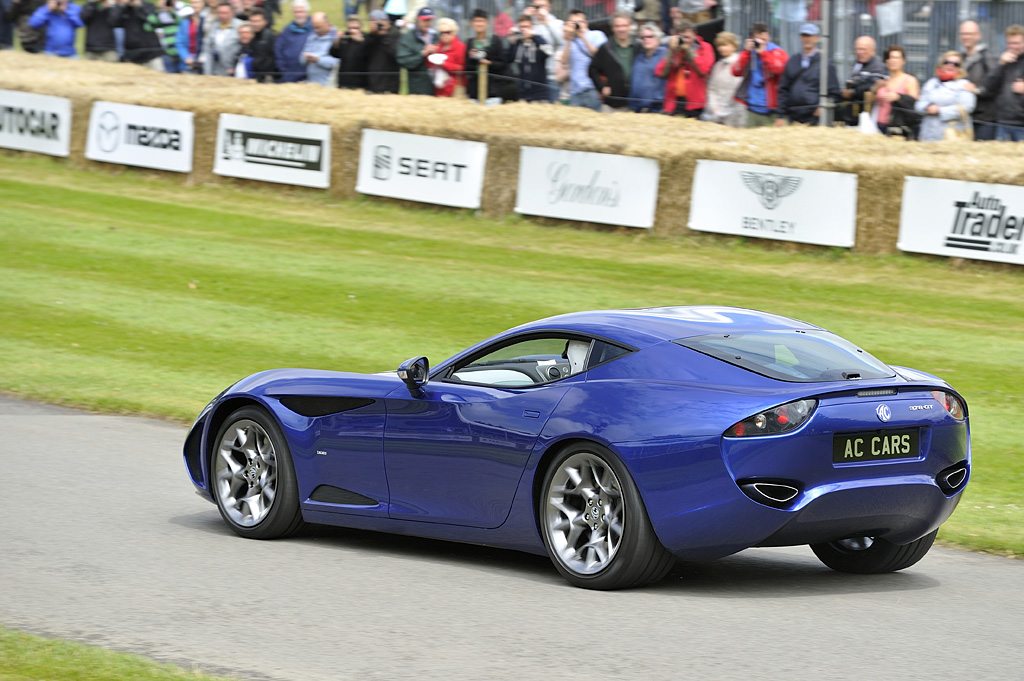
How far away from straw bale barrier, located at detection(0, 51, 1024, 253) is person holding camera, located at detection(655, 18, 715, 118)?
0.44 metres

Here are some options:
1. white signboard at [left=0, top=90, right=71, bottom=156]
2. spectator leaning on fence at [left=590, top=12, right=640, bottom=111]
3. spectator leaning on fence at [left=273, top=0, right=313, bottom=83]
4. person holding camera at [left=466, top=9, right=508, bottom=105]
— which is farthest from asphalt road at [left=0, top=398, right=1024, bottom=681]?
white signboard at [left=0, top=90, right=71, bottom=156]

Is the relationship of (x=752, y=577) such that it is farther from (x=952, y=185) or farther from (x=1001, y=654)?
(x=952, y=185)

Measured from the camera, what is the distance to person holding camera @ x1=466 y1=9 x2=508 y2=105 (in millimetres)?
22406

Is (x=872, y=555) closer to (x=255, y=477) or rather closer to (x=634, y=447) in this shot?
(x=634, y=447)

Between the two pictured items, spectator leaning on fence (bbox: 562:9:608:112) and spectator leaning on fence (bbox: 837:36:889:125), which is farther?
spectator leaning on fence (bbox: 562:9:608:112)

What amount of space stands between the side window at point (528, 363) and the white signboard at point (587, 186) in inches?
497

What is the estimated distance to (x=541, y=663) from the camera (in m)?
5.55

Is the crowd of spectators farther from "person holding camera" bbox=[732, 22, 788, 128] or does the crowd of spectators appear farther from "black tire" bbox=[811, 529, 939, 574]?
"black tire" bbox=[811, 529, 939, 574]

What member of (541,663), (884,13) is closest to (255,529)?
(541,663)

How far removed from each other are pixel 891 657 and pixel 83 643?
3139 mm

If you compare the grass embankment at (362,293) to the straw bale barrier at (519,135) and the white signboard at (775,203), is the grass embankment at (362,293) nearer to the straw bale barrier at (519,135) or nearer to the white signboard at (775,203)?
the white signboard at (775,203)

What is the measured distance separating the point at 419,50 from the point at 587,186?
450cm

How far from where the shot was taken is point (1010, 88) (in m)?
18.4

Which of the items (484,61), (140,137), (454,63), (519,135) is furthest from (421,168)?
(140,137)
